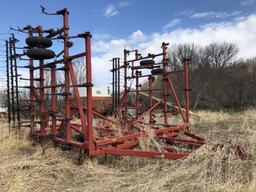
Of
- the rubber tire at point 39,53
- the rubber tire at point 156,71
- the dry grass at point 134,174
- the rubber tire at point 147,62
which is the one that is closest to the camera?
the dry grass at point 134,174

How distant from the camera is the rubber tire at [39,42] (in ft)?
20.9

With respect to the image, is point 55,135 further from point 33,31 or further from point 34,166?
point 33,31

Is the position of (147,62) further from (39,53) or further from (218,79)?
(218,79)

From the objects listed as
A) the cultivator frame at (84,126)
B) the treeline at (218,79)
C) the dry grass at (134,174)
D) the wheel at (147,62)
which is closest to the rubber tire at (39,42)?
the cultivator frame at (84,126)

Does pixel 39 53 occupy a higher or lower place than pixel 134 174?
higher

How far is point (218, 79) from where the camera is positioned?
3506cm

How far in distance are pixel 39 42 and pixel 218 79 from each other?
31.5 m

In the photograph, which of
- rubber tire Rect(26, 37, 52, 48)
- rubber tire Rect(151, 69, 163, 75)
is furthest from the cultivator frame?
rubber tire Rect(151, 69, 163, 75)

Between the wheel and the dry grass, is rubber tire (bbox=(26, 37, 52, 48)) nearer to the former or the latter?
the dry grass

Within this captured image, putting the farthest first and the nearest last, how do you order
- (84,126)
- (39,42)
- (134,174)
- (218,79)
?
(218,79) < (39,42) < (84,126) < (134,174)

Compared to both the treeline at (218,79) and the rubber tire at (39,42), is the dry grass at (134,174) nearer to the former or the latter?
the rubber tire at (39,42)

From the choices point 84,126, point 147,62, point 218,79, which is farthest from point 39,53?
point 218,79

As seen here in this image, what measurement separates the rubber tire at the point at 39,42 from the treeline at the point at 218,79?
2366 centimetres

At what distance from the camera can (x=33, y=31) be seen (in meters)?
7.16
